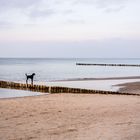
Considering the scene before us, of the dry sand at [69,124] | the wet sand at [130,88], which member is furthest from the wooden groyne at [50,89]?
the dry sand at [69,124]

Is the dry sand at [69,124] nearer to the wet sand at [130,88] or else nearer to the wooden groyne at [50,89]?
the wooden groyne at [50,89]

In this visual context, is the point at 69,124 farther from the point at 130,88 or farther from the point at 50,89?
the point at 130,88

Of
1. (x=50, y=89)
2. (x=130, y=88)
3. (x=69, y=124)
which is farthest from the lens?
(x=130, y=88)

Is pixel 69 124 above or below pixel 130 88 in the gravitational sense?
below

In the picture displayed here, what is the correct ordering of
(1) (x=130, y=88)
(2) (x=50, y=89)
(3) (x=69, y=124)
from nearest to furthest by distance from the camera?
(3) (x=69, y=124), (2) (x=50, y=89), (1) (x=130, y=88)

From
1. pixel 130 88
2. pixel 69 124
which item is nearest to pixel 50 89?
pixel 130 88

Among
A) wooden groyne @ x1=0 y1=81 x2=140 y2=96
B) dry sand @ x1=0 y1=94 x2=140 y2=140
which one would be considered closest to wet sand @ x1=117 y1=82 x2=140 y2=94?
wooden groyne @ x1=0 y1=81 x2=140 y2=96

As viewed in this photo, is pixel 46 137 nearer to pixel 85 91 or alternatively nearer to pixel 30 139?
pixel 30 139

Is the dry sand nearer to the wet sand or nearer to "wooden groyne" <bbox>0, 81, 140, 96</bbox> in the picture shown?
"wooden groyne" <bbox>0, 81, 140, 96</bbox>

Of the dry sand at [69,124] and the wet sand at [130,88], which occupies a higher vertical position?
the wet sand at [130,88]

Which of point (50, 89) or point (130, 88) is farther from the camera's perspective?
point (130, 88)

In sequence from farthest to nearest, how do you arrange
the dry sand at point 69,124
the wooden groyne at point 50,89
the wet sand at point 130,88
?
the wet sand at point 130,88 → the wooden groyne at point 50,89 → the dry sand at point 69,124

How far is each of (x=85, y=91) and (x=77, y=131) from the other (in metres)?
16.0

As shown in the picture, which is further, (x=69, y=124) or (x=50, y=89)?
(x=50, y=89)
